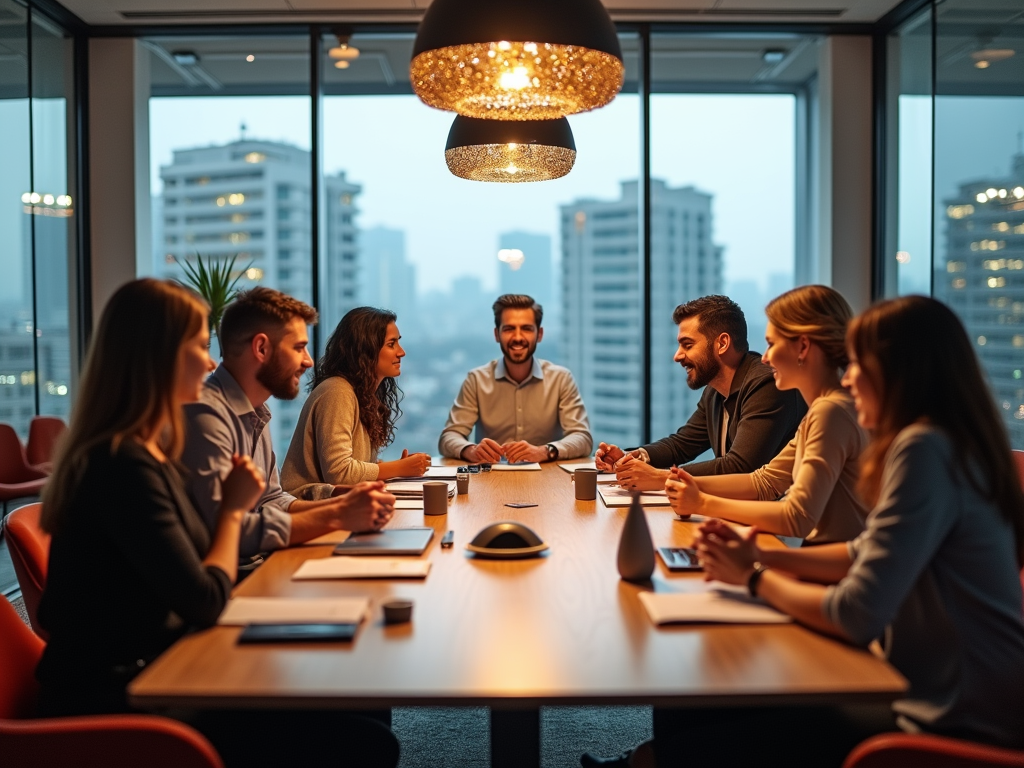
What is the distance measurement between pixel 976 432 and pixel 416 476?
2.43 meters

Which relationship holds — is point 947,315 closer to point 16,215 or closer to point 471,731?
point 471,731

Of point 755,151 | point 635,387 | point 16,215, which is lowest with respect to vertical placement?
point 635,387

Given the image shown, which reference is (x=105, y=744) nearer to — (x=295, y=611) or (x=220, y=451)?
(x=295, y=611)

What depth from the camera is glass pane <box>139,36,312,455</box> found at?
6.22 metres

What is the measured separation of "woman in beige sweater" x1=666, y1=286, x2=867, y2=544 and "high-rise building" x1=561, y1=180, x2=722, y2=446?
3.45m

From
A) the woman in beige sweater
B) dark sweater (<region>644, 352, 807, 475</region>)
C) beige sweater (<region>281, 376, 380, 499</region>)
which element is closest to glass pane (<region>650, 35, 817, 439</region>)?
dark sweater (<region>644, 352, 807, 475</region>)

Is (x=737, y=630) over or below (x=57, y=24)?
below

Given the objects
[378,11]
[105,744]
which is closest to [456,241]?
[378,11]

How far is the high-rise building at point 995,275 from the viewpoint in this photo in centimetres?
431

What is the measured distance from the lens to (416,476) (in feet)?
12.5

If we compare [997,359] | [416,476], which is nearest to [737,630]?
[416,476]

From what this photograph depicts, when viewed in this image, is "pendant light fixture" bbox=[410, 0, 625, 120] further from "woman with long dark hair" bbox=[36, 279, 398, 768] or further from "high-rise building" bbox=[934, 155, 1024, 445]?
"high-rise building" bbox=[934, 155, 1024, 445]

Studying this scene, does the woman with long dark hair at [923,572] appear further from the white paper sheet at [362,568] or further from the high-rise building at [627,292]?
the high-rise building at [627,292]

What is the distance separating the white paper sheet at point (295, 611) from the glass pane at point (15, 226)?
334cm
